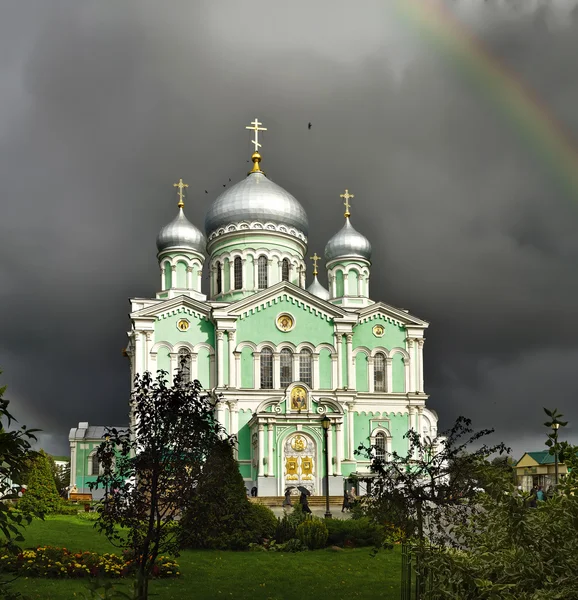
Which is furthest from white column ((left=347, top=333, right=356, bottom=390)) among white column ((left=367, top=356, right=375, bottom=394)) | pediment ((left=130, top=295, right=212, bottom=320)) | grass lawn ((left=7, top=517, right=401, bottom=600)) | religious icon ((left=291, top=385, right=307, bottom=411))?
grass lawn ((left=7, top=517, right=401, bottom=600))

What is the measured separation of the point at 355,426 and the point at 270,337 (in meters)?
6.00

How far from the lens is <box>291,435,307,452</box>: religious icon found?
35.6 metres

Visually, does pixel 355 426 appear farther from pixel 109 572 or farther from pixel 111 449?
pixel 111 449

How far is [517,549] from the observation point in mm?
6086

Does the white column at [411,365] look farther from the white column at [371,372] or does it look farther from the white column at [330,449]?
the white column at [330,449]

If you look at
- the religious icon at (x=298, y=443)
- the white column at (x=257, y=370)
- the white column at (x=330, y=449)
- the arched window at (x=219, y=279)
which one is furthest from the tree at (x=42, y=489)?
the arched window at (x=219, y=279)

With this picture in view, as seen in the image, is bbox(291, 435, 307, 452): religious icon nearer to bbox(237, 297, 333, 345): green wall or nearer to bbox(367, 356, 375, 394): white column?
bbox(237, 297, 333, 345): green wall

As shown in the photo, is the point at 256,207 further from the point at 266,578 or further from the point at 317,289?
the point at 266,578

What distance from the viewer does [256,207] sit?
43.7 meters

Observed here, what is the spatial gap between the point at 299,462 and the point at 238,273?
11.6 metres

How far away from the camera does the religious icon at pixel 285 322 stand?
38666 mm

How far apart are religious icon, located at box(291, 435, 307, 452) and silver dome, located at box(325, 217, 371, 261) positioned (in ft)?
43.5

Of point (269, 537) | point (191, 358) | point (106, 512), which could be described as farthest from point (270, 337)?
point (106, 512)

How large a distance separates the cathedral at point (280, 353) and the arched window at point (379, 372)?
0.05 meters
